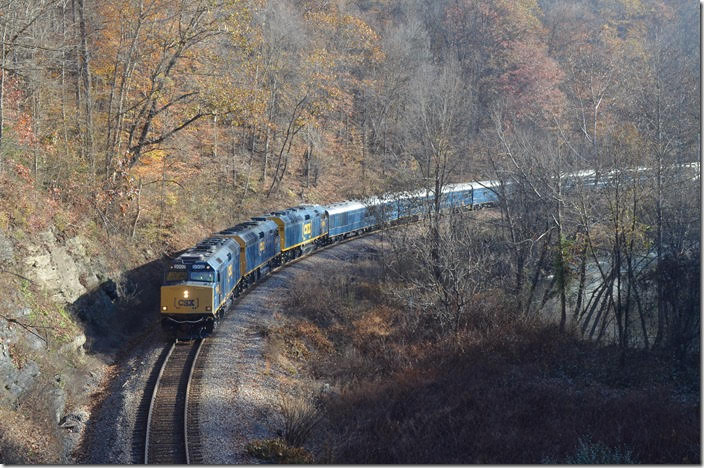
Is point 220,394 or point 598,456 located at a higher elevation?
point 220,394

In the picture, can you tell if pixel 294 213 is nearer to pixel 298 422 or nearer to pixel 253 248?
pixel 253 248

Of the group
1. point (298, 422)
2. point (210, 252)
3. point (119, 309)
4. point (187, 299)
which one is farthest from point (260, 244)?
point (298, 422)

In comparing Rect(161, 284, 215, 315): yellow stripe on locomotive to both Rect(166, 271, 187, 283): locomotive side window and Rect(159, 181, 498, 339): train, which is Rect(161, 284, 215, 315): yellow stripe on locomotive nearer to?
Rect(159, 181, 498, 339): train

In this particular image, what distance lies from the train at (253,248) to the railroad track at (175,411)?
118 cm

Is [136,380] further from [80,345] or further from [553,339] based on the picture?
[553,339]

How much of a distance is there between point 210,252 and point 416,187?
1081cm

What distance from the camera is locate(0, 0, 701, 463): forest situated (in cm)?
1667

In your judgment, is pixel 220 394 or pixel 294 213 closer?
pixel 220 394

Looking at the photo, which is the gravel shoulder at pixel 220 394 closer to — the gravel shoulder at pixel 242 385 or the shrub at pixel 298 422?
the gravel shoulder at pixel 242 385

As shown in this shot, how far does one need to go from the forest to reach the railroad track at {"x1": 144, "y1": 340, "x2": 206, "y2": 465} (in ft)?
10.6

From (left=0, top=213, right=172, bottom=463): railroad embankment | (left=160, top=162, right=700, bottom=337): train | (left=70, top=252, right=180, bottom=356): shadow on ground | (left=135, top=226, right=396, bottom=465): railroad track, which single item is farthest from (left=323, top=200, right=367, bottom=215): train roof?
(left=135, top=226, right=396, bottom=465): railroad track

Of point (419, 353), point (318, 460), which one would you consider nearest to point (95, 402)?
point (318, 460)

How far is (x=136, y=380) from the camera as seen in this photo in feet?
52.6

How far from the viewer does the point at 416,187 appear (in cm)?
2722
